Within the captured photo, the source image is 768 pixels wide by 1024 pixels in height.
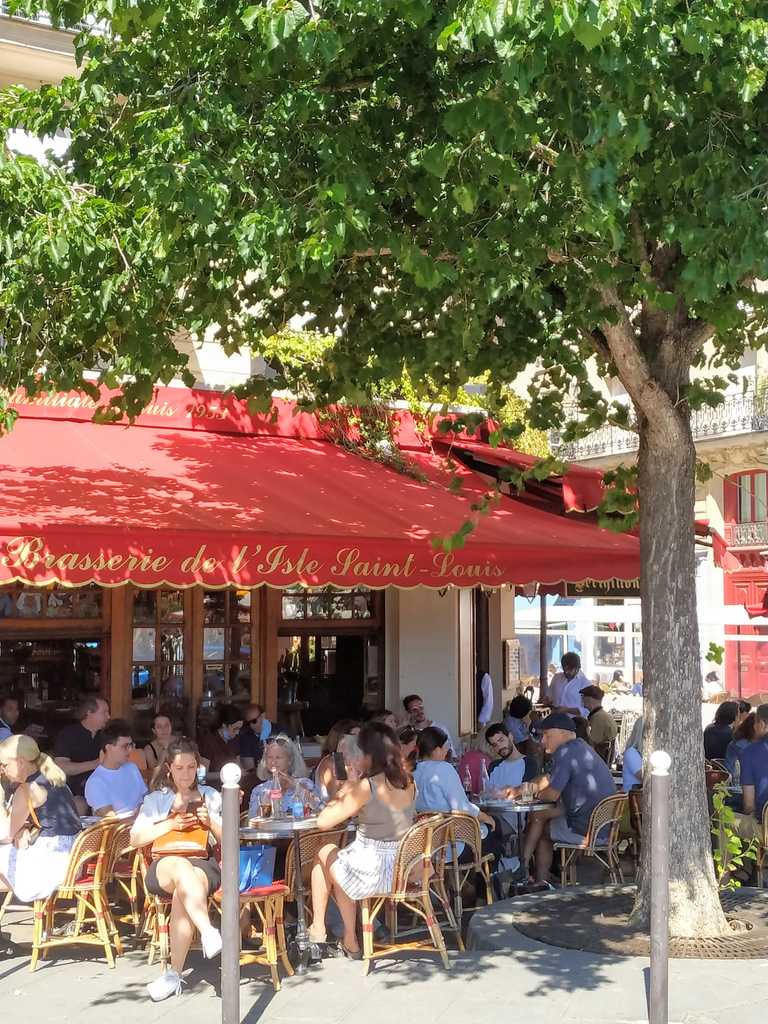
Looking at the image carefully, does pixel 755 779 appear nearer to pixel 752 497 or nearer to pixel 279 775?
pixel 279 775

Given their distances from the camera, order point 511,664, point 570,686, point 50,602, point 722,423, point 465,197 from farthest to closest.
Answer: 1. point 722,423
2. point 570,686
3. point 511,664
4. point 50,602
5. point 465,197

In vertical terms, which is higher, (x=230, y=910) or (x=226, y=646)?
(x=226, y=646)

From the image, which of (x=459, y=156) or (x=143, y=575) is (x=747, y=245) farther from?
(x=143, y=575)

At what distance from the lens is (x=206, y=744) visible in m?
9.88

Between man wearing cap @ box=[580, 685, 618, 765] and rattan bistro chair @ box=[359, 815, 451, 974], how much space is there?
6.17 metres

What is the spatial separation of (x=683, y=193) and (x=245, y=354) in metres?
8.08

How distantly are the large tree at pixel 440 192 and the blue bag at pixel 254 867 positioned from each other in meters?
2.40

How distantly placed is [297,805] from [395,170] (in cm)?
397

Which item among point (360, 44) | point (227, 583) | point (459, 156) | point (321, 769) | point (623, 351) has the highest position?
point (360, 44)

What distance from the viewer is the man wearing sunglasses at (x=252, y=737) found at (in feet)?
33.9

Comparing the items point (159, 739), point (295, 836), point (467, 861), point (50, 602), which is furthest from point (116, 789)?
point (50, 602)

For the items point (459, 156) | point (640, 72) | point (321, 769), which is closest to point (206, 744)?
point (321, 769)

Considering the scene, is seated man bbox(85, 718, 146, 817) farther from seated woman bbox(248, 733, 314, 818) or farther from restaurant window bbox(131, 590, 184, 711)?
restaurant window bbox(131, 590, 184, 711)

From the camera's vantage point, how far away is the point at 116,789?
808 centimetres
